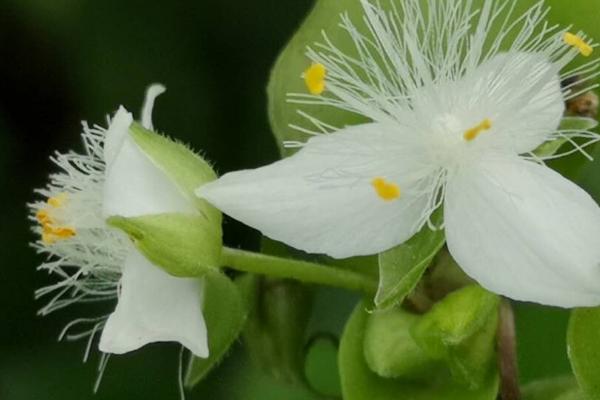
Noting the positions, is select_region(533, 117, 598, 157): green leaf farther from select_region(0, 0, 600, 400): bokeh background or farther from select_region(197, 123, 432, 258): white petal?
select_region(0, 0, 600, 400): bokeh background

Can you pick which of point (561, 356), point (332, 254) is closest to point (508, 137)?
point (332, 254)

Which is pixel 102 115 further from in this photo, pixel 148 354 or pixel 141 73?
pixel 148 354

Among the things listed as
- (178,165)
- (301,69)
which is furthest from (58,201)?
(301,69)

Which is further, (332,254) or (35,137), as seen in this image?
(35,137)

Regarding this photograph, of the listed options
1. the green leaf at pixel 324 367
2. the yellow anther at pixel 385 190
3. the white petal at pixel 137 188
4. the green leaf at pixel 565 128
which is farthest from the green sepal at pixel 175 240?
the green leaf at pixel 324 367

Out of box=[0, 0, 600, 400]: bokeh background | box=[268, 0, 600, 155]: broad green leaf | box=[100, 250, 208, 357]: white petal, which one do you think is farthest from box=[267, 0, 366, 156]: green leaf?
box=[0, 0, 600, 400]: bokeh background

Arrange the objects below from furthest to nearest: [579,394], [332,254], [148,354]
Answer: [148,354]
[579,394]
[332,254]

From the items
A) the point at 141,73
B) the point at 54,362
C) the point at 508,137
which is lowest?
the point at 54,362

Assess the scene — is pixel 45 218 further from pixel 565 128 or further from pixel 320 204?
pixel 565 128
